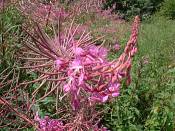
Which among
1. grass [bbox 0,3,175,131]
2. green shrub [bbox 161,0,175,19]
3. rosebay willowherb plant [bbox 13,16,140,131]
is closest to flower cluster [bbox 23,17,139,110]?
rosebay willowherb plant [bbox 13,16,140,131]

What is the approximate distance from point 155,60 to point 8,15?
1.52 meters

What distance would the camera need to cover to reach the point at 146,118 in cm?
367

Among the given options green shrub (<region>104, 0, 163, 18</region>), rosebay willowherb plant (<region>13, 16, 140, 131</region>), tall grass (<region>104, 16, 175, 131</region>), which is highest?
rosebay willowherb plant (<region>13, 16, 140, 131</region>)

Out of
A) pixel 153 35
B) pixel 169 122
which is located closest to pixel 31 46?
pixel 169 122

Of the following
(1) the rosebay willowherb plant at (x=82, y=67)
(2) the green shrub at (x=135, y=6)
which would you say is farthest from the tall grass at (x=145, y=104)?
(2) the green shrub at (x=135, y=6)

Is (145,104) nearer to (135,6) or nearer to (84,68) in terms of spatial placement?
(84,68)

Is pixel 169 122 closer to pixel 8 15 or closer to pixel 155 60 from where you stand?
pixel 155 60

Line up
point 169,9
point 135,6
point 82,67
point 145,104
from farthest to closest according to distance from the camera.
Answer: point 135,6 < point 169,9 < point 145,104 < point 82,67

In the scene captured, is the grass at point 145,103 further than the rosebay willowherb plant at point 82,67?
Yes

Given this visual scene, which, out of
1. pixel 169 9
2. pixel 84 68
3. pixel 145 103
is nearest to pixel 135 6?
pixel 169 9

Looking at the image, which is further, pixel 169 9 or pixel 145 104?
pixel 169 9

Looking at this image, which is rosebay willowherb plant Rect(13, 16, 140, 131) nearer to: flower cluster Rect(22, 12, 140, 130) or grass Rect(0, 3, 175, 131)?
flower cluster Rect(22, 12, 140, 130)

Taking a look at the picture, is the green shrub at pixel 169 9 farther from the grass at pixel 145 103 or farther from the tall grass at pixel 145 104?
the tall grass at pixel 145 104

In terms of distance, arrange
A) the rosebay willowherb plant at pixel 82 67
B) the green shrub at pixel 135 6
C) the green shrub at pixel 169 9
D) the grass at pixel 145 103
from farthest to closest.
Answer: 1. the green shrub at pixel 135 6
2. the green shrub at pixel 169 9
3. the grass at pixel 145 103
4. the rosebay willowherb plant at pixel 82 67
